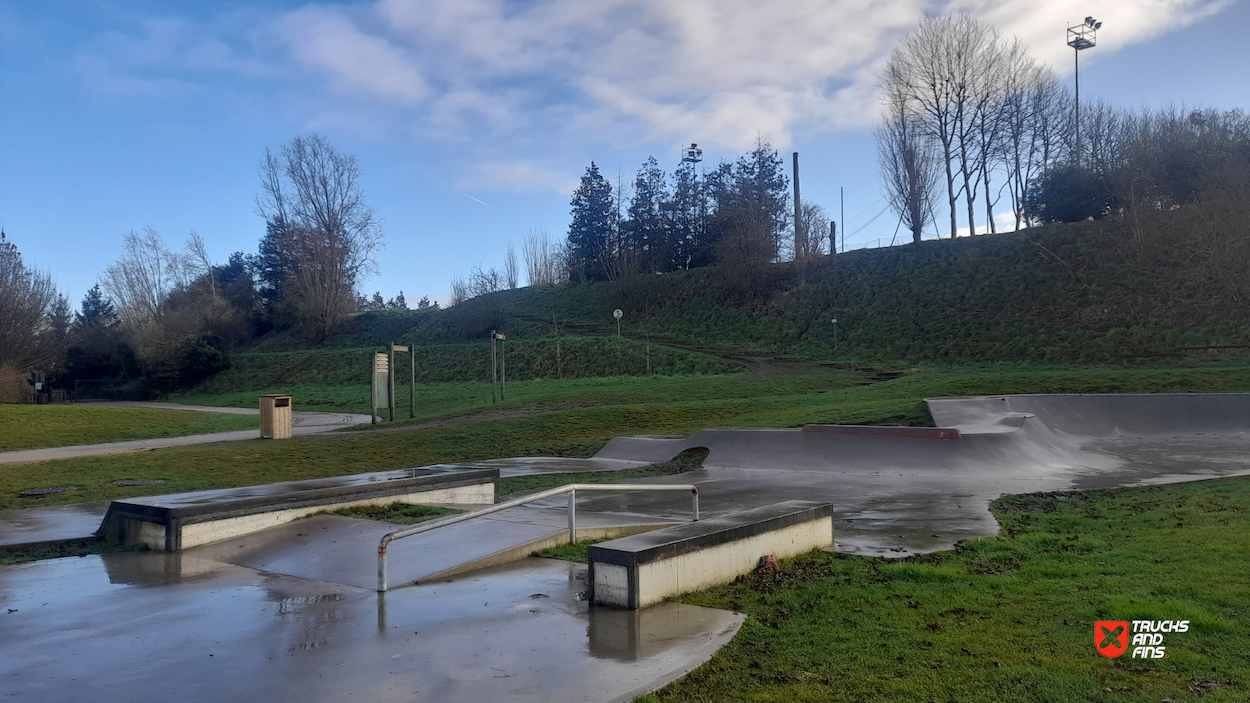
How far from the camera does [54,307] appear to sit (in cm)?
5469

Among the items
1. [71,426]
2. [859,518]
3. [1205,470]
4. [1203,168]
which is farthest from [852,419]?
[1203,168]

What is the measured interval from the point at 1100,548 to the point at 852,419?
8995mm

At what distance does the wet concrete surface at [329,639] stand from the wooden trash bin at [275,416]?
12856 millimetres

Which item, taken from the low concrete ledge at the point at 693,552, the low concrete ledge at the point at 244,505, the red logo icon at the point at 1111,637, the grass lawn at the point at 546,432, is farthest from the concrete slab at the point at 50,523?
the red logo icon at the point at 1111,637

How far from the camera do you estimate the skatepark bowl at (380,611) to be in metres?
3.52

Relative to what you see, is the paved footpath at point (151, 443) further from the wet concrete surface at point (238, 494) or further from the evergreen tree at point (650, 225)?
the evergreen tree at point (650, 225)

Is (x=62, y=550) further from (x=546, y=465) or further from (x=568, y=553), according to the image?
(x=546, y=465)

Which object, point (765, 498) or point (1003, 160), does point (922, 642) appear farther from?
point (1003, 160)

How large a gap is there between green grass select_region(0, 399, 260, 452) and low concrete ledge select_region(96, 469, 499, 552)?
1216 cm

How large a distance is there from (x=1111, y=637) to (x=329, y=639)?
13.4 feet

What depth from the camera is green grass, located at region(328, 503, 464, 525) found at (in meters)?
7.68

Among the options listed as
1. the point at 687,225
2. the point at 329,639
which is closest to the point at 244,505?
the point at 329,639

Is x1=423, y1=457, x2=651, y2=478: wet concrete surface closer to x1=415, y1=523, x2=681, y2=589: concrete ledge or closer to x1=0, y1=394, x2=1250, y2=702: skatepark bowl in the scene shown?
x1=0, y1=394, x2=1250, y2=702: skatepark bowl

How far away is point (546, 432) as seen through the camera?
1847 centimetres
